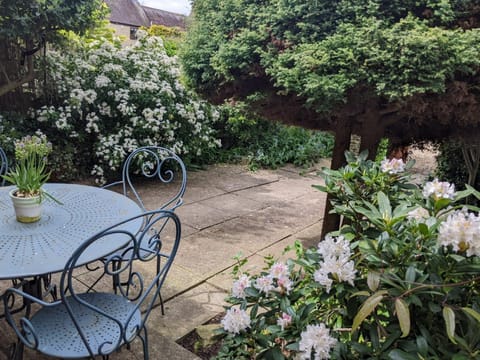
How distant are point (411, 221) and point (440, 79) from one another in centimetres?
96

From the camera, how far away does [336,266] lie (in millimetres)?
1182

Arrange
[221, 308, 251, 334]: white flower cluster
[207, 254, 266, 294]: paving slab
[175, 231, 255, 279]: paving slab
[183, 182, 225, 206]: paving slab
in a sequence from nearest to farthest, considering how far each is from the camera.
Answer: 1. [221, 308, 251, 334]: white flower cluster
2. [207, 254, 266, 294]: paving slab
3. [175, 231, 255, 279]: paving slab
4. [183, 182, 225, 206]: paving slab

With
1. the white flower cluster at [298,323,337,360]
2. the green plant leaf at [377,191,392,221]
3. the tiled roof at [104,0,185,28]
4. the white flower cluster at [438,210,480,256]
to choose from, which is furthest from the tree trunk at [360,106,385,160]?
the tiled roof at [104,0,185,28]

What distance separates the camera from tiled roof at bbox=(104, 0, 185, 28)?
20.0 meters

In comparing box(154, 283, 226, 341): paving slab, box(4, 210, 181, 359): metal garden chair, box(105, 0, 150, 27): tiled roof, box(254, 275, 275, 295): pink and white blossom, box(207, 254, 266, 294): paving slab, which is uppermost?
box(105, 0, 150, 27): tiled roof

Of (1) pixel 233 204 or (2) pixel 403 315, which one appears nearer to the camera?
(2) pixel 403 315

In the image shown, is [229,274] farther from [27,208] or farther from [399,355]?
[399,355]

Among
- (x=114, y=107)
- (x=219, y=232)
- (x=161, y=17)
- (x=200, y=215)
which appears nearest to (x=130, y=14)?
(x=161, y=17)

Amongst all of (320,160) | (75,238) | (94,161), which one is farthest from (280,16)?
(320,160)

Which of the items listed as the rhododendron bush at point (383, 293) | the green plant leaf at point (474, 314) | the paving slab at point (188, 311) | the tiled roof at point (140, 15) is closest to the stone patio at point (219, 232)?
the paving slab at point (188, 311)

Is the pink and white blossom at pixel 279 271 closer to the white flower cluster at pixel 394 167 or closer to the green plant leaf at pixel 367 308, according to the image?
the green plant leaf at pixel 367 308

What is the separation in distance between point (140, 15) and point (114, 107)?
18.9 m

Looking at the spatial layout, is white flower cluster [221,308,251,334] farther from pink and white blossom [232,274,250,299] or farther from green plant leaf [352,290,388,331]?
green plant leaf [352,290,388,331]

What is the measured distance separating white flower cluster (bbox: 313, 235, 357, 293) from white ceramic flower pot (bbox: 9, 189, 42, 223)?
1315mm
